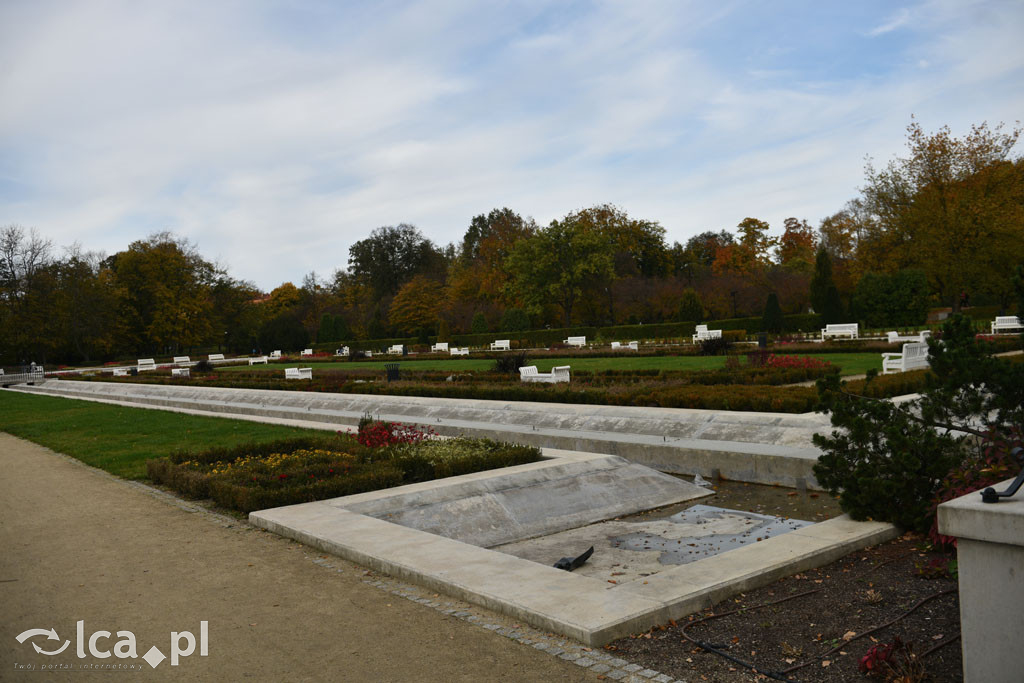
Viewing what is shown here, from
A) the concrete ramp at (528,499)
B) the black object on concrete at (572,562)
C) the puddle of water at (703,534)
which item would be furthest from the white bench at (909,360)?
the black object on concrete at (572,562)

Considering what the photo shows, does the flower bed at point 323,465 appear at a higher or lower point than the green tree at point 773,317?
lower

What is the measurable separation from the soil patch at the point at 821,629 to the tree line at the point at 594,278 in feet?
104

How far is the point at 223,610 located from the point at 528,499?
370 centimetres

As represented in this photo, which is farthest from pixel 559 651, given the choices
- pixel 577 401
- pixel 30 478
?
pixel 577 401

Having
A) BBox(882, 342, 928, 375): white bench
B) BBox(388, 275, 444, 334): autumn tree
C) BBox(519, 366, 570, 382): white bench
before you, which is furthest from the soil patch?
BBox(388, 275, 444, 334): autumn tree

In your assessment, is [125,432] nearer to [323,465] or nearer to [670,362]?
[323,465]

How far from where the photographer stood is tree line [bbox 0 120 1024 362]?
1309 inches

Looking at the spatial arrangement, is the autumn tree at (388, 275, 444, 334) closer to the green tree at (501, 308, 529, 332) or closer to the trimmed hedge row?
the trimmed hedge row

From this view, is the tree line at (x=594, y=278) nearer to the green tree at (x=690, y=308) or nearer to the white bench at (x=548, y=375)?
the green tree at (x=690, y=308)

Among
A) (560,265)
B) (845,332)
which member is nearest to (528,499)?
(845,332)

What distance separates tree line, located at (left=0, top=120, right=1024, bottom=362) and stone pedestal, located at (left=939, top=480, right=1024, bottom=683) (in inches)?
1308

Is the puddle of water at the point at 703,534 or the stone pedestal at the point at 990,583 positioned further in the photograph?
the puddle of water at the point at 703,534

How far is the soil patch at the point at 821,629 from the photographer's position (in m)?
3.46

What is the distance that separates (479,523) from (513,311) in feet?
130
